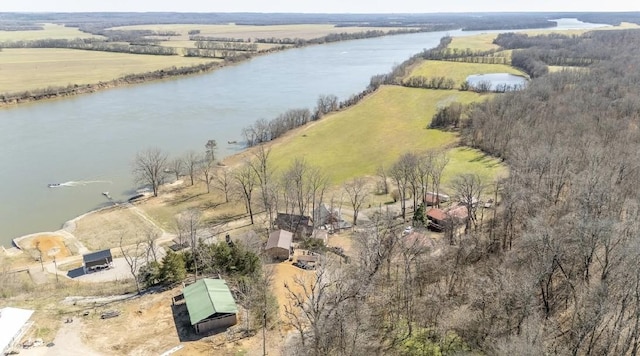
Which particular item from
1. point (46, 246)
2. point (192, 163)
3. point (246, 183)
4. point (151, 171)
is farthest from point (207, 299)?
point (192, 163)

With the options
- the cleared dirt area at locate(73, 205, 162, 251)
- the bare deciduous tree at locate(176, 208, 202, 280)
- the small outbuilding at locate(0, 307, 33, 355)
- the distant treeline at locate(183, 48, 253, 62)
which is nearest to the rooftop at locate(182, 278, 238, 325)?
the bare deciduous tree at locate(176, 208, 202, 280)

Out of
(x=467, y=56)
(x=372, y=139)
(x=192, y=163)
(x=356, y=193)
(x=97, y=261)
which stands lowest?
(x=97, y=261)

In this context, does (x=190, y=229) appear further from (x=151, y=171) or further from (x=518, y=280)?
(x=518, y=280)

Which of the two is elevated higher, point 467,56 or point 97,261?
point 467,56

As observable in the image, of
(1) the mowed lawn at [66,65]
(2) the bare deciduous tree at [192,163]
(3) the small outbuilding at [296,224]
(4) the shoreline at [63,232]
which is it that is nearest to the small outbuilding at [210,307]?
(3) the small outbuilding at [296,224]

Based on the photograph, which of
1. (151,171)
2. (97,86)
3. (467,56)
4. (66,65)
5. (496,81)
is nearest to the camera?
(151,171)

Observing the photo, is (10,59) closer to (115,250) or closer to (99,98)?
(99,98)
